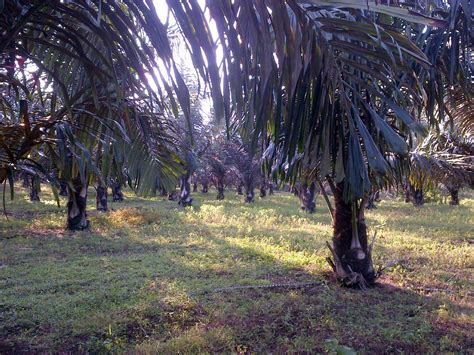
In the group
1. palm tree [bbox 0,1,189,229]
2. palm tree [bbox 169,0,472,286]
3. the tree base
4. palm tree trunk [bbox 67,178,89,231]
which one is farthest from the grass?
palm tree [bbox 169,0,472,286]

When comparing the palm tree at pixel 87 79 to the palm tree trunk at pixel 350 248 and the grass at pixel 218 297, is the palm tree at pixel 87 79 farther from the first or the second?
the palm tree trunk at pixel 350 248

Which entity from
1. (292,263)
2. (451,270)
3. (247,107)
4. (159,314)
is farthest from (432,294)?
(247,107)

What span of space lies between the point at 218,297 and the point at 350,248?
1.80 m

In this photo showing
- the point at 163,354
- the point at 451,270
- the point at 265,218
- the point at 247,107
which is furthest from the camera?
the point at 265,218

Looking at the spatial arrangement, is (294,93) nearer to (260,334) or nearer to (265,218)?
(260,334)

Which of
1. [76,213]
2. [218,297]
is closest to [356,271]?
[218,297]

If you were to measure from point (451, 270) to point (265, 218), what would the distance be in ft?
22.5

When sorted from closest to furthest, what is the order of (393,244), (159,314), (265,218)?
(159,314)
(393,244)
(265,218)

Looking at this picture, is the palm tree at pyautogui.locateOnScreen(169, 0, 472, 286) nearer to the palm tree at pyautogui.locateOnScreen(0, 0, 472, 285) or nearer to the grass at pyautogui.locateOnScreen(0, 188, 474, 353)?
the palm tree at pyautogui.locateOnScreen(0, 0, 472, 285)

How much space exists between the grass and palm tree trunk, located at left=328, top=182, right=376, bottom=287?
213 millimetres

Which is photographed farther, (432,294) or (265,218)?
(265,218)

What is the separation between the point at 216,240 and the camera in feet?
31.4

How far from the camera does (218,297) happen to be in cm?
526

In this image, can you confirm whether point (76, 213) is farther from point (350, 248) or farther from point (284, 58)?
point (284, 58)
